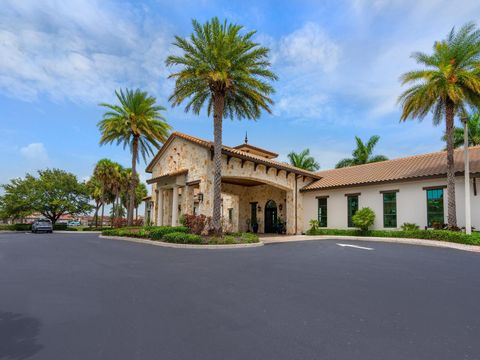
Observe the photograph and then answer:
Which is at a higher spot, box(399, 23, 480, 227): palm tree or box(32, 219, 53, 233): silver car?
box(399, 23, 480, 227): palm tree

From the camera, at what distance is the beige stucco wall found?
17.5 metres

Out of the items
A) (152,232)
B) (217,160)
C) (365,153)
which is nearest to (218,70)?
(217,160)

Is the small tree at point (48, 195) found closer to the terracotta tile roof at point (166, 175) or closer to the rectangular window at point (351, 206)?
the terracotta tile roof at point (166, 175)

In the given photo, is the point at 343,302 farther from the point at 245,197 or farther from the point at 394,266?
the point at 245,197

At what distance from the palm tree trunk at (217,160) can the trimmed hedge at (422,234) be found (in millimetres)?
9478

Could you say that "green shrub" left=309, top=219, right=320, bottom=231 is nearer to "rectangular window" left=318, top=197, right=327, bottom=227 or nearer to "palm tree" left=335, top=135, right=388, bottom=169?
"rectangular window" left=318, top=197, right=327, bottom=227

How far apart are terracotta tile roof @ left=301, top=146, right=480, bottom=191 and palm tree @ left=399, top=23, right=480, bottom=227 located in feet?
7.24

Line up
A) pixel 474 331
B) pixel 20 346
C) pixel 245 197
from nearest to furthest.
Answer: pixel 20 346, pixel 474 331, pixel 245 197

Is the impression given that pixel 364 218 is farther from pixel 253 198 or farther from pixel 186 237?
pixel 186 237

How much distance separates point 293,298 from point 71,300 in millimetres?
4179

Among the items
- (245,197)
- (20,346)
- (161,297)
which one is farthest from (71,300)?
(245,197)

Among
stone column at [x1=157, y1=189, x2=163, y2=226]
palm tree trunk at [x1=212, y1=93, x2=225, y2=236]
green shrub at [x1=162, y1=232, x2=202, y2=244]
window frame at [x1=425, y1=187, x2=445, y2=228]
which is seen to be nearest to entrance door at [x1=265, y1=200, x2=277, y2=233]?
stone column at [x1=157, y1=189, x2=163, y2=226]

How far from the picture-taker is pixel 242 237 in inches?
691

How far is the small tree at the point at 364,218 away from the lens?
20.6 metres
